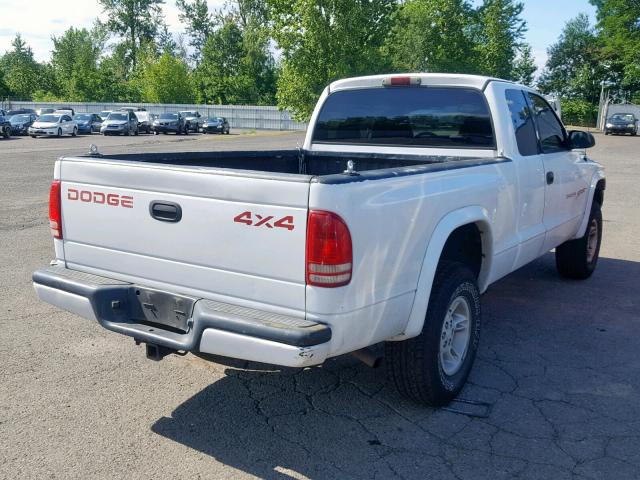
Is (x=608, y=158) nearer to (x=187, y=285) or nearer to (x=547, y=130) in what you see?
(x=547, y=130)

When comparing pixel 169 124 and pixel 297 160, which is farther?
pixel 169 124

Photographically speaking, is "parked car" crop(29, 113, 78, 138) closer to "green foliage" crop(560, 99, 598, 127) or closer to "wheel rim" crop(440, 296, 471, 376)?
"wheel rim" crop(440, 296, 471, 376)

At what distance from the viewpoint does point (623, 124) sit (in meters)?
45.3

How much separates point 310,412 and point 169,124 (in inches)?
1617

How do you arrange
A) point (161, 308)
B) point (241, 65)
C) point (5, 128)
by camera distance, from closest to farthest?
1. point (161, 308)
2. point (5, 128)
3. point (241, 65)

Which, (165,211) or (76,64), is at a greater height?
(76,64)

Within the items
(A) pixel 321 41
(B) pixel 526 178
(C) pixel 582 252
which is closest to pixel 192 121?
(A) pixel 321 41

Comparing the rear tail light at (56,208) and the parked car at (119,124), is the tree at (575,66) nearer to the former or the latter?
the parked car at (119,124)

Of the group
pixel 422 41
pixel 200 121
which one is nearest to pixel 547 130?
pixel 422 41

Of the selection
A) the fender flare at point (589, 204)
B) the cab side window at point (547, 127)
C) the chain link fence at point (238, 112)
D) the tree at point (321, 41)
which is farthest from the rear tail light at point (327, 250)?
the chain link fence at point (238, 112)

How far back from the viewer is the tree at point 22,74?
69.4 m

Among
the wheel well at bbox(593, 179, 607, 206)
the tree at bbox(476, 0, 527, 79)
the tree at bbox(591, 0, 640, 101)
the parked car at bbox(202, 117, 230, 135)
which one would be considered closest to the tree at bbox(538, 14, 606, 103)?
the tree at bbox(591, 0, 640, 101)

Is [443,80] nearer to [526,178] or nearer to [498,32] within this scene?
[526,178]

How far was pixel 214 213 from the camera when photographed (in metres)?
3.14
